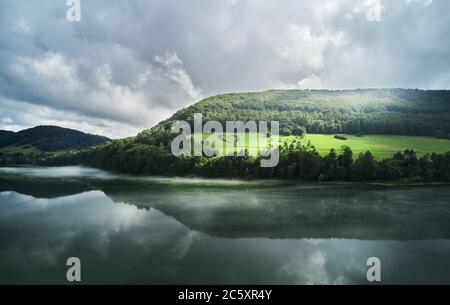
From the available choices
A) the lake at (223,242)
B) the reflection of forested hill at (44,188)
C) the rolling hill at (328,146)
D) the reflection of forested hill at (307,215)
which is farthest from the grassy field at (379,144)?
the lake at (223,242)

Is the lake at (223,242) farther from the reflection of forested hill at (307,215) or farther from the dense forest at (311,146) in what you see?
the dense forest at (311,146)

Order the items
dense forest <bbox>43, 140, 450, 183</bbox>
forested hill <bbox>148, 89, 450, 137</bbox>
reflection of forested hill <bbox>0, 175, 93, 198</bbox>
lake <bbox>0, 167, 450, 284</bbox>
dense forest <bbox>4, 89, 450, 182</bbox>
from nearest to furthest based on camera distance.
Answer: lake <bbox>0, 167, 450, 284</bbox>, reflection of forested hill <bbox>0, 175, 93, 198</bbox>, dense forest <bbox>43, 140, 450, 183</bbox>, dense forest <bbox>4, 89, 450, 182</bbox>, forested hill <bbox>148, 89, 450, 137</bbox>

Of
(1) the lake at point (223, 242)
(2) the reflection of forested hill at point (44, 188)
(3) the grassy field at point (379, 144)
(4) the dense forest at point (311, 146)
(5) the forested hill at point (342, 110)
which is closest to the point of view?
(1) the lake at point (223, 242)

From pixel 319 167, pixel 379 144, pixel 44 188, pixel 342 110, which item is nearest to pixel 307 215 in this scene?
pixel 319 167

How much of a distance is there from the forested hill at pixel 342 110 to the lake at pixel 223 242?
72.6 metres

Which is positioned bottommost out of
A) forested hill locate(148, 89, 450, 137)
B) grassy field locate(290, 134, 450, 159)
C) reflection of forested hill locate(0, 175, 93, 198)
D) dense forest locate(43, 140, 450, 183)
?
reflection of forested hill locate(0, 175, 93, 198)

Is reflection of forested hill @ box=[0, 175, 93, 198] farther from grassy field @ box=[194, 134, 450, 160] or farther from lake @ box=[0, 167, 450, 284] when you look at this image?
grassy field @ box=[194, 134, 450, 160]

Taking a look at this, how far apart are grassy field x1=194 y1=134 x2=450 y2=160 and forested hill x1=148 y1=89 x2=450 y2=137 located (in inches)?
312

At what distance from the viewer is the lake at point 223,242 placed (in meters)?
14.9

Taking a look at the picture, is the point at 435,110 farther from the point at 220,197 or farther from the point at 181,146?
the point at 220,197

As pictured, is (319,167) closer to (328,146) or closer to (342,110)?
(328,146)

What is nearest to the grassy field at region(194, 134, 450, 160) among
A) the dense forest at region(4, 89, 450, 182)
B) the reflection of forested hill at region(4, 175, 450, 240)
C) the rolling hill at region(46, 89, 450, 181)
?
the rolling hill at region(46, 89, 450, 181)

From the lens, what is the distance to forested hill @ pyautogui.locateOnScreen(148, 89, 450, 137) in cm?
10188
